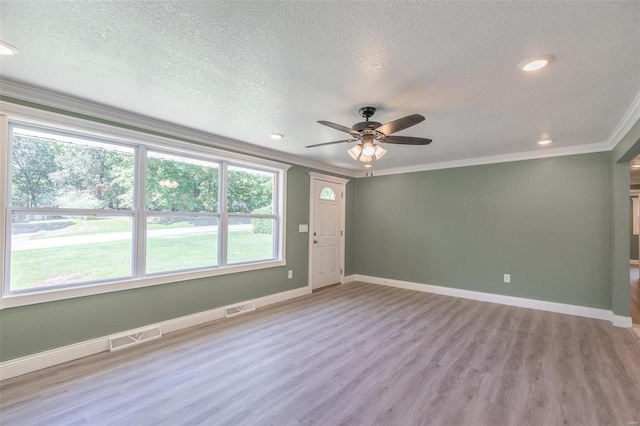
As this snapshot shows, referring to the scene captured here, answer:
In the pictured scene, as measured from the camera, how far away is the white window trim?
96.4 inches

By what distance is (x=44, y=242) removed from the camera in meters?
2.70

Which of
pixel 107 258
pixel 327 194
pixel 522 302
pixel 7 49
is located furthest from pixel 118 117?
pixel 522 302

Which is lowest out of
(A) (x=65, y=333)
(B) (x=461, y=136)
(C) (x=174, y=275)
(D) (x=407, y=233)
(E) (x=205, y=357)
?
(E) (x=205, y=357)

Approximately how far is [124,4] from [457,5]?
175 cm

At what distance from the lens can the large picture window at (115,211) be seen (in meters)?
2.62

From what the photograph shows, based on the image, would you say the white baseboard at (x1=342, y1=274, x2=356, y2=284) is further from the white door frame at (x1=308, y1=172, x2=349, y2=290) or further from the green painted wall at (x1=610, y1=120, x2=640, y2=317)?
the green painted wall at (x1=610, y1=120, x2=640, y2=317)

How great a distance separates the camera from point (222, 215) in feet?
13.4

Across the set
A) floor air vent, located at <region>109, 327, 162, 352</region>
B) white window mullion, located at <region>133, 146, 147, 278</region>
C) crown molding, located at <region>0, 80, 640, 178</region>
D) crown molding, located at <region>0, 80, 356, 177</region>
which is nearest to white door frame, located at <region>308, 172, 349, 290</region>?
crown molding, located at <region>0, 80, 640, 178</region>

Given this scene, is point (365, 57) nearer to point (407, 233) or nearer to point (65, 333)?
point (65, 333)

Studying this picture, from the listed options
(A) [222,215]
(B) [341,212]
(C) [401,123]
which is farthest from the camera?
(B) [341,212]

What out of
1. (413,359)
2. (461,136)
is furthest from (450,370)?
(461,136)

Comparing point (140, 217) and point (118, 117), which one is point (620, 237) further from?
point (118, 117)

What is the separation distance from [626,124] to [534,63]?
2.11 meters

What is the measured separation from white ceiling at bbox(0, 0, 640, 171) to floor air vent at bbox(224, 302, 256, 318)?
8.41 ft
